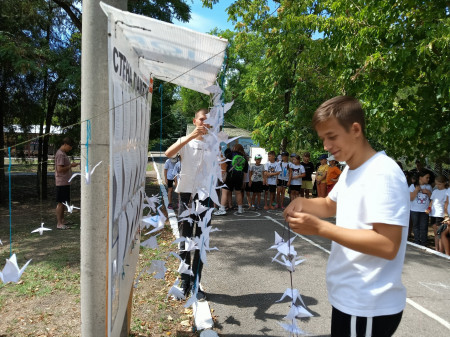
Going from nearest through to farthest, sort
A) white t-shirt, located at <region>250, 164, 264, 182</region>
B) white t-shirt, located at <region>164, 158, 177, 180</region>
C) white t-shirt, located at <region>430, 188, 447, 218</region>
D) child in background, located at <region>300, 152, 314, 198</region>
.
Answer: white t-shirt, located at <region>430, 188, 447, 218</region>
white t-shirt, located at <region>164, 158, 177, 180</region>
white t-shirt, located at <region>250, 164, 264, 182</region>
child in background, located at <region>300, 152, 314, 198</region>

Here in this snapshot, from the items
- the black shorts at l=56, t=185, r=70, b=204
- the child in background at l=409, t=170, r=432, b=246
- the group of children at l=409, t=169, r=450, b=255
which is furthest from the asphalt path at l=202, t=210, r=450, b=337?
the black shorts at l=56, t=185, r=70, b=204

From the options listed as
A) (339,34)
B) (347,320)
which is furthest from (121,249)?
(339,34)

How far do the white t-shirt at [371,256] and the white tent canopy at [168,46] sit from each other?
51.4 inches

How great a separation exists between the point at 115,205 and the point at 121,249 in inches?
15.3

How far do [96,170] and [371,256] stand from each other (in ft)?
5.77

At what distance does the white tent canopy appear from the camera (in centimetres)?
209

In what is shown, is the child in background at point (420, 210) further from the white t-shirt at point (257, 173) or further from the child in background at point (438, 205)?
the white t-shirt at point (257, 173)

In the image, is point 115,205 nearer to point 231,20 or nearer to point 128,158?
point 128,158

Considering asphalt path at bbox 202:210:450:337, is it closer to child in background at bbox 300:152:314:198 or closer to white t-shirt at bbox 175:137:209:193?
white t-shirt at bbox 175:137:209:193

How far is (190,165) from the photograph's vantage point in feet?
13.2

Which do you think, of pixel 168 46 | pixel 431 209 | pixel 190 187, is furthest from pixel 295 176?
pixel 168 46

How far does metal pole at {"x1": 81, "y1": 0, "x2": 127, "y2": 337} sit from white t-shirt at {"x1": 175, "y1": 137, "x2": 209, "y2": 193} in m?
1.57

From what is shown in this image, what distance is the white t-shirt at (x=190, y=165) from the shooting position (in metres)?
3.96

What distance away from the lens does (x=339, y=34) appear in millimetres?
7719
